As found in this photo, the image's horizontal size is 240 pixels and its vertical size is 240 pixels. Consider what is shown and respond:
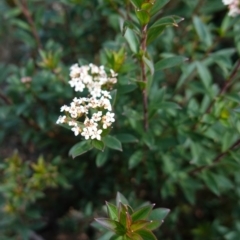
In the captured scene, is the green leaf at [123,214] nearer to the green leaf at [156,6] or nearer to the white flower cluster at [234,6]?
the green leaf at [156,6]

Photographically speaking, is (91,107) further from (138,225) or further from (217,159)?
(217,159)

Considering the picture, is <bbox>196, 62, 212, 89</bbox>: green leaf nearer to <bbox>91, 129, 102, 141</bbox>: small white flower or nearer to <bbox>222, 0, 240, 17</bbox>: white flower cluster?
<bbox>222, 0, 240, 17</bbox>: white flower cluster

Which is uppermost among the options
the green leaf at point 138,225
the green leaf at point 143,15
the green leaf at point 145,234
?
the green leaf at point 143,15

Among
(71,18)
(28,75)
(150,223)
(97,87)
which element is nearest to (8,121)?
(28,75)

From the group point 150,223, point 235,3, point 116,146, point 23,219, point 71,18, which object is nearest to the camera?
point 150,223

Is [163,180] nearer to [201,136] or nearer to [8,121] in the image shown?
[201,136]

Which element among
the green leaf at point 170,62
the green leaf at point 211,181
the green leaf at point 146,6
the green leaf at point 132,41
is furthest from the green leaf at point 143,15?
the green leaf at point 211,181

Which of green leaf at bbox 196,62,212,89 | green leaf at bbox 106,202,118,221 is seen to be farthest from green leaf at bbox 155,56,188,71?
green leaf at bbox 106,202,118,221
